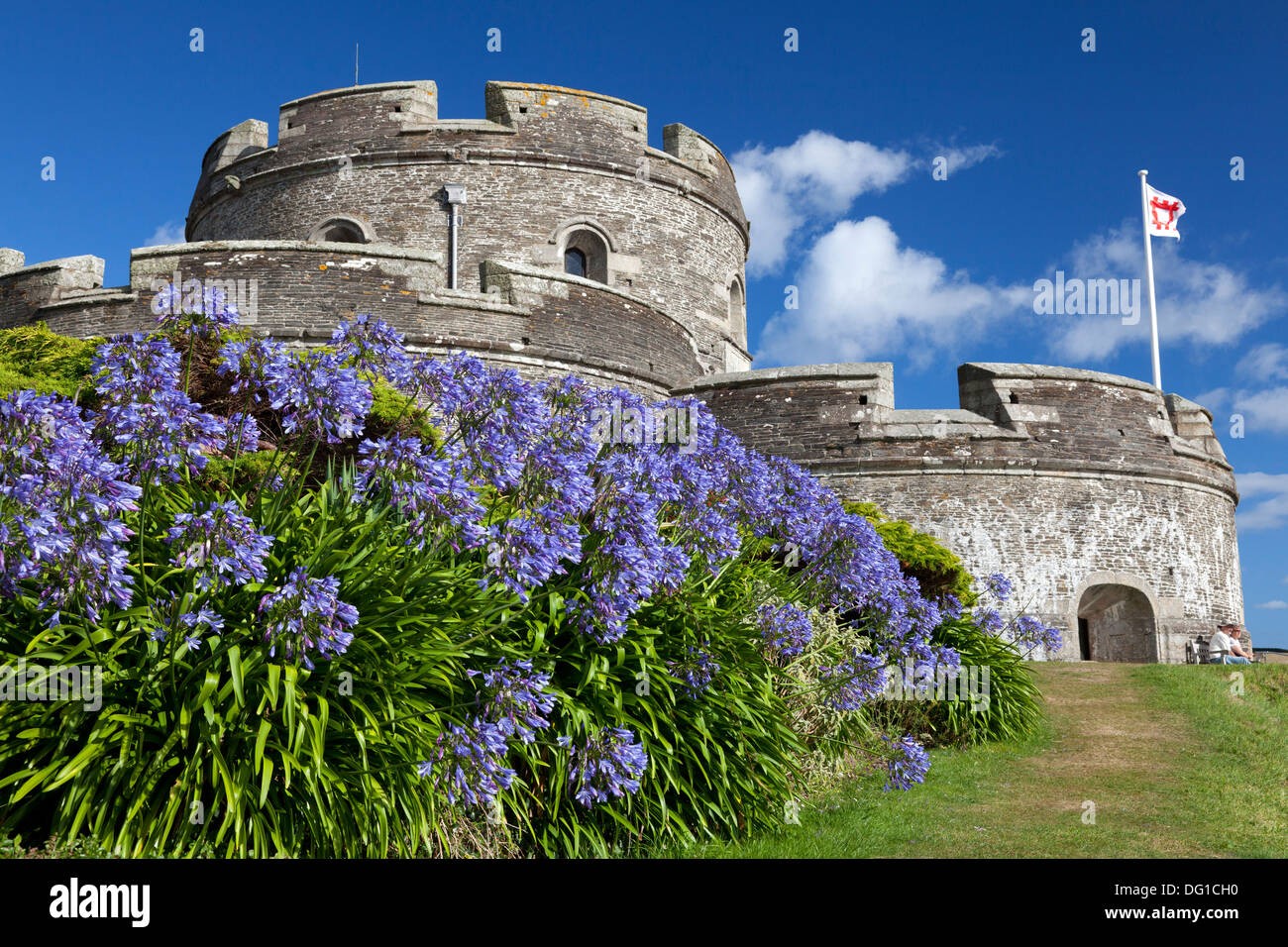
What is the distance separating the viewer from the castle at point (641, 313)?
44.7ft

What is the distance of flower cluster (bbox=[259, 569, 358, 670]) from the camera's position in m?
4.08

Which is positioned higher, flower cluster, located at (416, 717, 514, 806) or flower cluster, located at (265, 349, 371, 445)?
flower cluster, located at (265, 349, 371, 445)

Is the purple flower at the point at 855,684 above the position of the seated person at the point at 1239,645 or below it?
above

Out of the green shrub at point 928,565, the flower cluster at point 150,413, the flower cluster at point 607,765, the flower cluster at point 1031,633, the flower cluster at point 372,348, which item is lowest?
the flower cluster at point 607,765

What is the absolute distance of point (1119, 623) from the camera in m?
16.9

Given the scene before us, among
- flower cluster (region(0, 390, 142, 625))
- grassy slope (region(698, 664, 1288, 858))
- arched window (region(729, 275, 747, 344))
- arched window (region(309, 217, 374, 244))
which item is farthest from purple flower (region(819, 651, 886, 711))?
arched window (region(729, 275, 747, 344))

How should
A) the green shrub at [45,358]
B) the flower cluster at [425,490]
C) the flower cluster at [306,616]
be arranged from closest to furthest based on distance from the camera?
1. the flower cluster at [306,616]
2. the flower cluster at [425,490]
3. the green shrub at [45,358]

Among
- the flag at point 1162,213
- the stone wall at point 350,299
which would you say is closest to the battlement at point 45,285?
the stone wall at point 350,299

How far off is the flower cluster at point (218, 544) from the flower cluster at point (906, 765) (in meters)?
4.81

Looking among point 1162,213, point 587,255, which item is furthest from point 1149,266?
point 587,255

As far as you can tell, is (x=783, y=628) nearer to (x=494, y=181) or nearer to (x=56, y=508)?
(x=56, y=508)

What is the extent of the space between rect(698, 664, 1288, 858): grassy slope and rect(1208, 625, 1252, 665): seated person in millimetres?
3644

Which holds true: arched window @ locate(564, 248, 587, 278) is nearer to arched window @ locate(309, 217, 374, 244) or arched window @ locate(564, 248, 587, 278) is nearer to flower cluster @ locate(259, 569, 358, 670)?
arched window @ locate(309, 217, 374, 244)

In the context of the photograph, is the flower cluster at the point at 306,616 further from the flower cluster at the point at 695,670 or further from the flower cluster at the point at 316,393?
the flower cluster at the point at 695,670
